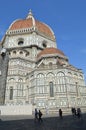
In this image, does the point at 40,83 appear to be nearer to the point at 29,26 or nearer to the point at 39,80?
the point at 39,80

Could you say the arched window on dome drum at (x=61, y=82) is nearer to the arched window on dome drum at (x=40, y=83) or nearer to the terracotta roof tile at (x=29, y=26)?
the arched window on dome drum at (x=40, y=83)

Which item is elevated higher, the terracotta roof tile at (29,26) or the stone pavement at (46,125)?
the terracotta roof tile at (29,26)

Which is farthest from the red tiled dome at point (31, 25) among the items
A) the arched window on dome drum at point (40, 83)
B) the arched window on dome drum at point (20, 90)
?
the arched window on dome drum at point (20, 90)

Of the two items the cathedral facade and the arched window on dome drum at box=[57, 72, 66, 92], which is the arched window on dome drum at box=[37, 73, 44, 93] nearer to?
the cathedral facade

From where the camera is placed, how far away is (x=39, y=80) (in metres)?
27.0

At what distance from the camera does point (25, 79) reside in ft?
97.0

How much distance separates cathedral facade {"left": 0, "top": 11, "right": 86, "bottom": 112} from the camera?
1010 inches

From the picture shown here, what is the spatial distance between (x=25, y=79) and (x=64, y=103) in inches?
335

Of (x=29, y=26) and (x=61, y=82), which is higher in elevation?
(x=29, y=26)

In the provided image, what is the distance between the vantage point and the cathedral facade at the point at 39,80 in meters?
25.7

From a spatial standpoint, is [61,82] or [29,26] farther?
[29,26]

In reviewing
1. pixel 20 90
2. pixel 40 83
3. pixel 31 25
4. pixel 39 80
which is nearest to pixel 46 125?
pixel 40 83

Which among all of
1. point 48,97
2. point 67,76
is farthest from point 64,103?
point 67,76

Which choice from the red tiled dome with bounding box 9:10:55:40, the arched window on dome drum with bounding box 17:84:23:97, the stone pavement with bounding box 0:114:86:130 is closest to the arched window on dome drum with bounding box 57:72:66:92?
the arched window on dome drum with bounding box 17:84:23:97
